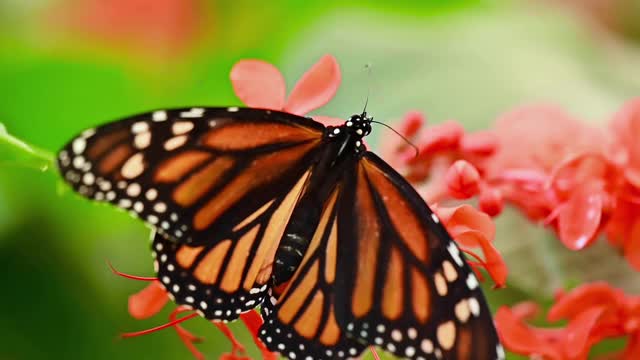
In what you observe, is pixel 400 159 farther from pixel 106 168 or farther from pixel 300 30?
pixel 300 30

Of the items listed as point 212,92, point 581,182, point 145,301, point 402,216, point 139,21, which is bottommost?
point 145,301

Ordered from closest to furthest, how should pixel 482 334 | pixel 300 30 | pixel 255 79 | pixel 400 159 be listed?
pixel 482 334 < pixel 255 79 < pixel 400 159 < pixel 300 30

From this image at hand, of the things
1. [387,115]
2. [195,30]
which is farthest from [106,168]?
[195,30]

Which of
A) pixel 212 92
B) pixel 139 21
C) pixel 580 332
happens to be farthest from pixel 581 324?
pixel 139 21

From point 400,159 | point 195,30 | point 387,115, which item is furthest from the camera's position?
point 195,30

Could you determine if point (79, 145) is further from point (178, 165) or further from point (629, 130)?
point (629, 130)

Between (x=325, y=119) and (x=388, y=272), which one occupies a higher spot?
(x=325, y=119)

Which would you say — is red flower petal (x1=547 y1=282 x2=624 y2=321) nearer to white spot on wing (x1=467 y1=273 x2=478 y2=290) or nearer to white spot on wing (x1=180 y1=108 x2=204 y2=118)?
white spot on wing (x1=467 y1=273 x2=478 y2=290)
